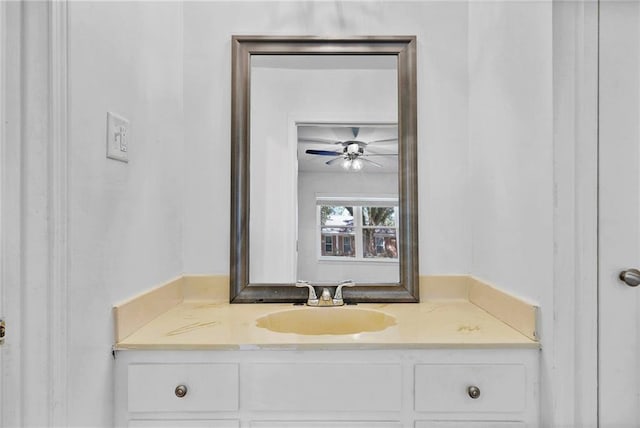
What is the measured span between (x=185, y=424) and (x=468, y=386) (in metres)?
0.73

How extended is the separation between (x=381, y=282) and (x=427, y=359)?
51 cm

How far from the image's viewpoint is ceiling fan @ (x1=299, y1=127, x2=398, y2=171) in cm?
160

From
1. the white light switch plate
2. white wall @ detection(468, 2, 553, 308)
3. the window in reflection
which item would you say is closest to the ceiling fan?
the window in reflection

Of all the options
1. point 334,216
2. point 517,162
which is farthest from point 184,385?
point 517,162

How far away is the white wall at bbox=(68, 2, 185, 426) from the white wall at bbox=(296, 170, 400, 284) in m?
0.47

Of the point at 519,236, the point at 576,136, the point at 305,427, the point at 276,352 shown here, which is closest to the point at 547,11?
the point at 576,136

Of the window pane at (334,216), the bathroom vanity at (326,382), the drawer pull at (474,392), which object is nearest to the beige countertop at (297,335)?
the bathroom vanity at (326,382)

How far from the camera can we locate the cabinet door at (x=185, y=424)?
1.08m

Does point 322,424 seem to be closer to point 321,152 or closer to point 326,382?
point 326,382

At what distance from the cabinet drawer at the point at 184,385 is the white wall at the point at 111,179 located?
0.24 feet

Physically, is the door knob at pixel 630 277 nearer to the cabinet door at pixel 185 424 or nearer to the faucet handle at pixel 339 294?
the faucet handle at pixel 339 294

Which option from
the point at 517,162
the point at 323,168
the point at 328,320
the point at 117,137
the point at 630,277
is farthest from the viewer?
the point at 323,168

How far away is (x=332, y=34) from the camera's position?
1607mm

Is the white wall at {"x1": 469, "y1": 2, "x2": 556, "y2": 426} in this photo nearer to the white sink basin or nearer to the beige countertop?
the beige countertop
